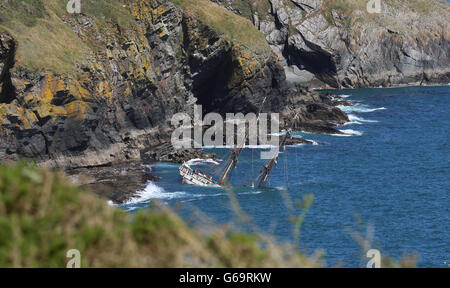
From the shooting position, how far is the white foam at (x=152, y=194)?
174ft

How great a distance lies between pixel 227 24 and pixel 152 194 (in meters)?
52.6

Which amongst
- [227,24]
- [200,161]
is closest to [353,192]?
[200,161]

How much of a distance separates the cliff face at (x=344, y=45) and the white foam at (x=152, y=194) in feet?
372

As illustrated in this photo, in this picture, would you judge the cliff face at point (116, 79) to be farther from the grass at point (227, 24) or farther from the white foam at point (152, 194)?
the white foam at point (152, 194)

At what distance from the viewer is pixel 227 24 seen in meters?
101

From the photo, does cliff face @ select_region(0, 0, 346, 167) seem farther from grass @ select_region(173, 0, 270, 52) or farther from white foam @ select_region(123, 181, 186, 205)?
white foam @ select_region(123, 181, 186, 205)

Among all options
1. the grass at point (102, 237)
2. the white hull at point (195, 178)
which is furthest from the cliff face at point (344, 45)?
the grass at point (102, 237)

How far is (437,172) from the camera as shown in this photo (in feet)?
227

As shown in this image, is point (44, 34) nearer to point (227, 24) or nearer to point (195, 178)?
point (195, 178)

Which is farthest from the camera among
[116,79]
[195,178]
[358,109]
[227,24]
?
[358,109]

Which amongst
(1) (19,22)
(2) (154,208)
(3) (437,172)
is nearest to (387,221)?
(3) (437,172)

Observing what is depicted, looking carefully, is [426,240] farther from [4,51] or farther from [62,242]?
[4,51]

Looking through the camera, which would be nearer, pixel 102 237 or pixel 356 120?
Answer: pixel 102 237
